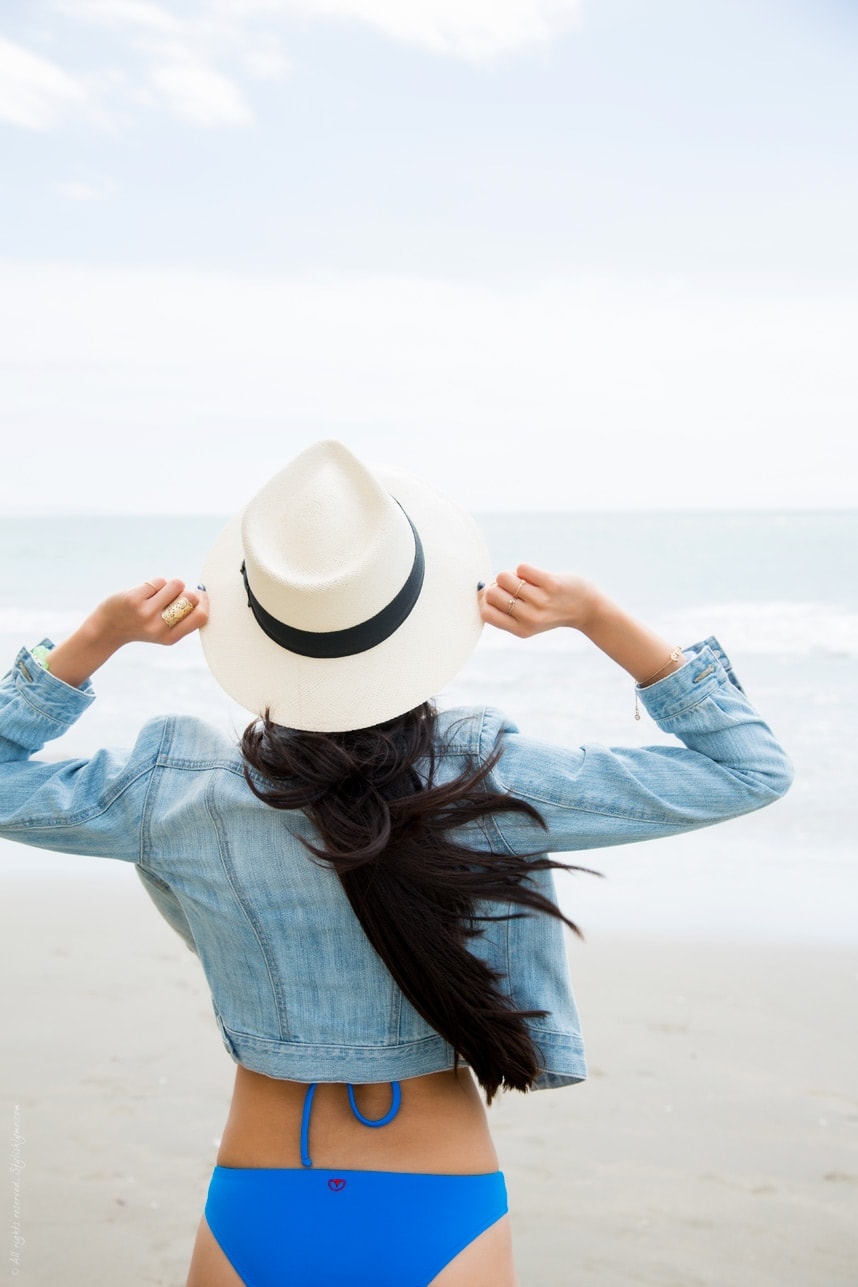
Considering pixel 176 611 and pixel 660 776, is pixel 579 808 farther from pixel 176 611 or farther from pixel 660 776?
pixel 176 611

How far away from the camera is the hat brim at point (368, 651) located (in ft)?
4.23

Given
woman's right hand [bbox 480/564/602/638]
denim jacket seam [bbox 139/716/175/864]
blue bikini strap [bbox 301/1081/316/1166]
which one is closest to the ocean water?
denim jacket seam [bbox 139/716/175/864]

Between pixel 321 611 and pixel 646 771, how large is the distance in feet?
1.47

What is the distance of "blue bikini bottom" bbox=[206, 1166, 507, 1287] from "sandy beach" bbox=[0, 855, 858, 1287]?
1.71 meters

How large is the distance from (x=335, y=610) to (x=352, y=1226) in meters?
0.78

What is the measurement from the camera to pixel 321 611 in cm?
129

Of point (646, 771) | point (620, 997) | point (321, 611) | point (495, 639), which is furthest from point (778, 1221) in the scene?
point (495, 639)

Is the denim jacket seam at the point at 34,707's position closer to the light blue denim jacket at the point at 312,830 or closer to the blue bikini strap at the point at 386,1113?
the light blue denim jacket at the point at 312,830

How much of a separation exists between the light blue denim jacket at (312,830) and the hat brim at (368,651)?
0.08 meters

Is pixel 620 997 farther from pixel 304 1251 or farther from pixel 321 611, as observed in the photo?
pixel 321 611

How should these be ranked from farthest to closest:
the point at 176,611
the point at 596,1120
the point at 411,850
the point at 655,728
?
the point at 655,728 → the point at 596,1120 → the point at 176,611 → the point at 411,850

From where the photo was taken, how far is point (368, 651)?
1322mm

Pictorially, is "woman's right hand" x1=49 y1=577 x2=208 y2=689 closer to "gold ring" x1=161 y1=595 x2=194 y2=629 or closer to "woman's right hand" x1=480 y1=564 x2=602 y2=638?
"gold ring" x1=161 y1=595 x2=194 y2=629

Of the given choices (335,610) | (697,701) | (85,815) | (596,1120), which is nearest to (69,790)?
(85,815)
